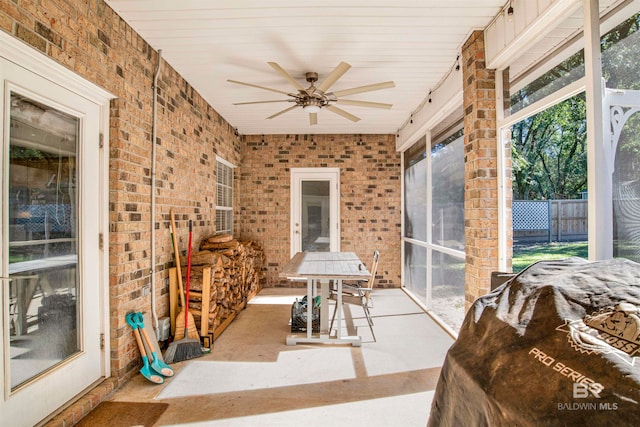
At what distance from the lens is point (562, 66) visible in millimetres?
2125

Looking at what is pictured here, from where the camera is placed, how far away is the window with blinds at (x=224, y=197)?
5562 mm

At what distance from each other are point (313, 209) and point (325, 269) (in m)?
2.98

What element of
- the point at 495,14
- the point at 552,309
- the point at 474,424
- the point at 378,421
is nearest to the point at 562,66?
the point at 495,14

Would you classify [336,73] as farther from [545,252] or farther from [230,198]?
[230,198]

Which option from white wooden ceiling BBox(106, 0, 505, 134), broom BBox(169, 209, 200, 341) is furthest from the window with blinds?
broom BBox(169, 209, 200, 341)

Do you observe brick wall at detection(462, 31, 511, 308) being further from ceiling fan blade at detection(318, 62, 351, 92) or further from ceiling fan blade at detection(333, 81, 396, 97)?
ceiling fan blade at detection(318, 62, 351, 92)

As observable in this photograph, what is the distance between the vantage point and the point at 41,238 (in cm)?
211

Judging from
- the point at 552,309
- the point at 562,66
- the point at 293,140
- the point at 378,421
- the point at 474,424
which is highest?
the point at 293,140

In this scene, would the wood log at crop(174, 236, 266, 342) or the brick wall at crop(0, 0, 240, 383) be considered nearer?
the brick wall at crop(0, 0, 240, 383)

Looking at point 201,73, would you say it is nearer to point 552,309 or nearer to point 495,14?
point 495,14

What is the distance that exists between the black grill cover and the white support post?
3.31ft

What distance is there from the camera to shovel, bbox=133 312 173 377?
2805mm

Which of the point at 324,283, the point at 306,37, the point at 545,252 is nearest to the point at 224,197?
the point at 324,283

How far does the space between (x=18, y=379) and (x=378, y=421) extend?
2151 millimetres
